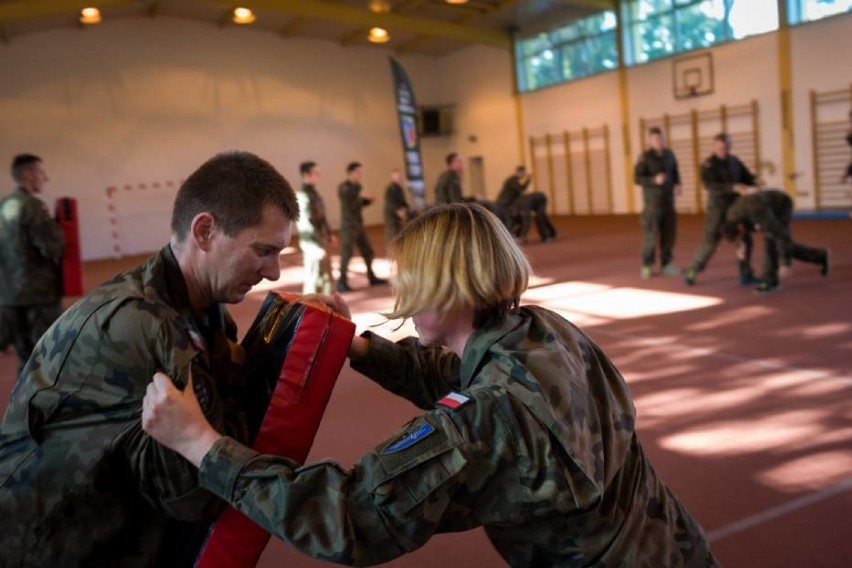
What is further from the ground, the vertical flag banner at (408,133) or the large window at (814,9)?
the large window at (814,9)

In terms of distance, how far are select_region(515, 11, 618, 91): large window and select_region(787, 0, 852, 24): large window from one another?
14.1 ft

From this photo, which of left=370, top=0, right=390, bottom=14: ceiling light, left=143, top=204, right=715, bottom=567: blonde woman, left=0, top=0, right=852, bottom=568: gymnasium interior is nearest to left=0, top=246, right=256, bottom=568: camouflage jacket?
left=143, top=204, right=715, bottom=567: blonde woman

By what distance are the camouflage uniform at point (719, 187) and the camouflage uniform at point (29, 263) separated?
20.2 ft

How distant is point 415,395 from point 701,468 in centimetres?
222

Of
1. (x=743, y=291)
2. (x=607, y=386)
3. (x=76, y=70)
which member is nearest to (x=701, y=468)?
(x=607, y=386)

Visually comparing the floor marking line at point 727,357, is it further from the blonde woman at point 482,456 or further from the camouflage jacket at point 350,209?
the camouflage jacket at point 350,209

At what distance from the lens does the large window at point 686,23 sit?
1471 centimetres

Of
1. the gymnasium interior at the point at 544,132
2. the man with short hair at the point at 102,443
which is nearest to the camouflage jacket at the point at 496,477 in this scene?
the man with short hair at the point at 102,443

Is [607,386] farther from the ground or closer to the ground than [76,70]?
closer to the ground

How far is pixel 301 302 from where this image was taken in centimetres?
170

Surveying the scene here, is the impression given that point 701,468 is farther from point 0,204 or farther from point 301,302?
point 0,204

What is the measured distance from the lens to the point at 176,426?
1.25 m

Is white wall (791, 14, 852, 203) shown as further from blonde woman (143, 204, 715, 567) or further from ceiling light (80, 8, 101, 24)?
blonde woman (143, 204, 715, 567)

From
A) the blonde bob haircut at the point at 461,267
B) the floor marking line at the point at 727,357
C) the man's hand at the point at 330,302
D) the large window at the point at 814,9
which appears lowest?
the floor marking line at the point at 727,357
